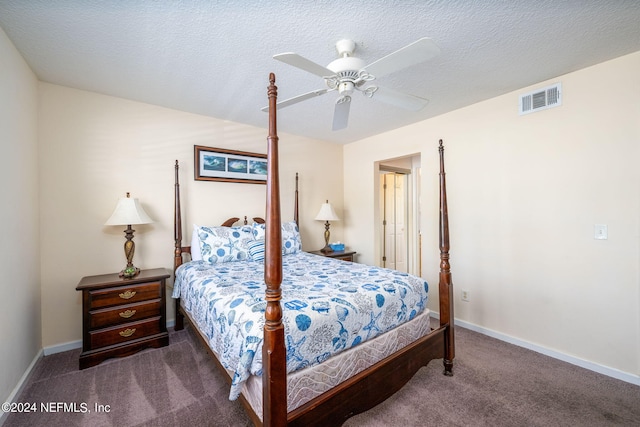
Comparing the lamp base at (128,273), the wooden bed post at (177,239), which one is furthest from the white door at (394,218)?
the lamp base at (128,273)

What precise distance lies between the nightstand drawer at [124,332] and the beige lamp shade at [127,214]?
3.01 feet

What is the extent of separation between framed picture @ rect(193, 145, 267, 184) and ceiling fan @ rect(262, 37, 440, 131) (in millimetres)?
1795

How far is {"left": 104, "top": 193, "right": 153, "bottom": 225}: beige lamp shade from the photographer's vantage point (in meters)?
2.47

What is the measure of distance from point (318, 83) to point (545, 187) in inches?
90.4

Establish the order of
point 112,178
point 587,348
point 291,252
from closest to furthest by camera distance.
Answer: point 587,348 < point 112,178 < point 291,252

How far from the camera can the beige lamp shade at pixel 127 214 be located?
2.47m

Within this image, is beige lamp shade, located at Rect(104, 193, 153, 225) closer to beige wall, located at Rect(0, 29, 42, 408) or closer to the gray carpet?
beige wall, located at Rect(0, 29, 42, 408)

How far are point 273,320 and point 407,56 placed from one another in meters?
1.52

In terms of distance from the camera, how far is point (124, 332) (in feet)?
7.72

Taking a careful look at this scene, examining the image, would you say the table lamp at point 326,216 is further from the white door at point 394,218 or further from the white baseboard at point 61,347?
the white baseboard at point 61,347

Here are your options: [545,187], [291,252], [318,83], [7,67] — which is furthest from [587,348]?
[7,67]

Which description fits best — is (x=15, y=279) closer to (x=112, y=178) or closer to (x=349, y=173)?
(x=112, y=178)

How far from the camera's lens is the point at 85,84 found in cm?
248

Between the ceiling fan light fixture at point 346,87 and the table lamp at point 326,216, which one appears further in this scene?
the table lamp at point 326,216
